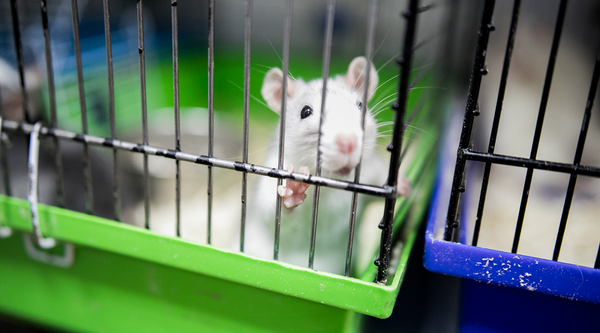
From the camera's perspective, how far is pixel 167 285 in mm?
748

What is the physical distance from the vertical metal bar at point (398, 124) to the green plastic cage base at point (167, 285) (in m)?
0.04

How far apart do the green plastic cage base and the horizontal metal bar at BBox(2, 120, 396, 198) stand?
135 millimetres

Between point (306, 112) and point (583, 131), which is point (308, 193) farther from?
point (583, 131)

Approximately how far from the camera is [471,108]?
1.78ft

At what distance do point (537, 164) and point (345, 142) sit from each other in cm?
25

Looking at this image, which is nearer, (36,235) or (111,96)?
(111,96)

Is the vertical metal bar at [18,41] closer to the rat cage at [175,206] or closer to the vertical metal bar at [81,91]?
the rat cage at [175,206]

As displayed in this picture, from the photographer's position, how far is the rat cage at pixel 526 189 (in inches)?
20.9

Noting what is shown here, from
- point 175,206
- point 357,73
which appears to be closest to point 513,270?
point 357,73

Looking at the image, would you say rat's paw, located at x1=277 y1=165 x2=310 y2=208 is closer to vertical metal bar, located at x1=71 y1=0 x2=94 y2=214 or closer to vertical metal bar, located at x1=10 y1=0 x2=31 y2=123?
vertical metal bar, located at x1=71 y1=0 x2=94 y2=214

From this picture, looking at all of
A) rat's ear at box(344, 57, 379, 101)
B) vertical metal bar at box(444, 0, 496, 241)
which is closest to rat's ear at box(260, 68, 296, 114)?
rat's ear at box(344, 57, 379, 101)

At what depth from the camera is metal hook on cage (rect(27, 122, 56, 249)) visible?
73 centimetres

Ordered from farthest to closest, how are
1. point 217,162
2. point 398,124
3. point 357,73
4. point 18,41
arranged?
point 357,73
point 18,41
point 217,162
point 398,124

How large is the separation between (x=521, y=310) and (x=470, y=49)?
3.15ft
